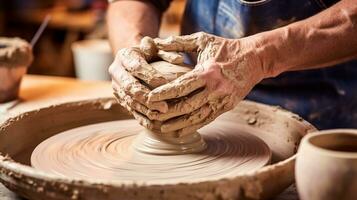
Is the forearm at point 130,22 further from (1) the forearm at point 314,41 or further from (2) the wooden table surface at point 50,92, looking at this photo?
(1) the forearm at point 314,41

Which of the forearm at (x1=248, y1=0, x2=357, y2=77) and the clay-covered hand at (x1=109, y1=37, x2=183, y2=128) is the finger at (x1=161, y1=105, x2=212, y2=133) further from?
the forearm at (x1=248, y1=0, x2=357, y2=77)

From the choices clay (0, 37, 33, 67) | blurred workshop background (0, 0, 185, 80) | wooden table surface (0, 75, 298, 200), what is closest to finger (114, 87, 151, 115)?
wooden table surface (0, 75, 298, 200)

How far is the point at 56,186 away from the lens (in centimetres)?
113

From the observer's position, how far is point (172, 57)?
142 cm

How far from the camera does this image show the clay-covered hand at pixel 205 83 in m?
1.31

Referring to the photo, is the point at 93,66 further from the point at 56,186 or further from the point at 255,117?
the point at 56,186

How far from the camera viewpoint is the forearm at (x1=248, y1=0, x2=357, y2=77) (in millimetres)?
1517

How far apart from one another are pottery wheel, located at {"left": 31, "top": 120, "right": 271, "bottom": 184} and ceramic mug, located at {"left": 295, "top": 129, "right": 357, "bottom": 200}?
9.5 inches

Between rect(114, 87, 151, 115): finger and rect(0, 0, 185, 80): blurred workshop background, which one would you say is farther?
rect(0, 0, 185, 80): blurred workshop background

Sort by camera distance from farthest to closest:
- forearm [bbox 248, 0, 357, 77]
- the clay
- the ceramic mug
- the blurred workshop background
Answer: the blurred workshop background → the clay → forearm [bbox 248, 0, 357, 77] → the ceramic mug

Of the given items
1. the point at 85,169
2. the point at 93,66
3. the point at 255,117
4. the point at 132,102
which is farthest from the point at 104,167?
the point at 93,66

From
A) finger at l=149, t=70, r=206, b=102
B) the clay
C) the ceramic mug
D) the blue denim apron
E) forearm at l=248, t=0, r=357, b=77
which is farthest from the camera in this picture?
the clay

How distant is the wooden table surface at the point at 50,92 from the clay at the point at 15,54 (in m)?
0.14

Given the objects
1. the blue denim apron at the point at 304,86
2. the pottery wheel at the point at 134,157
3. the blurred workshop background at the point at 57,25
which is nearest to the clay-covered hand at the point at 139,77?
the pottery wheel at the point at 134,157
